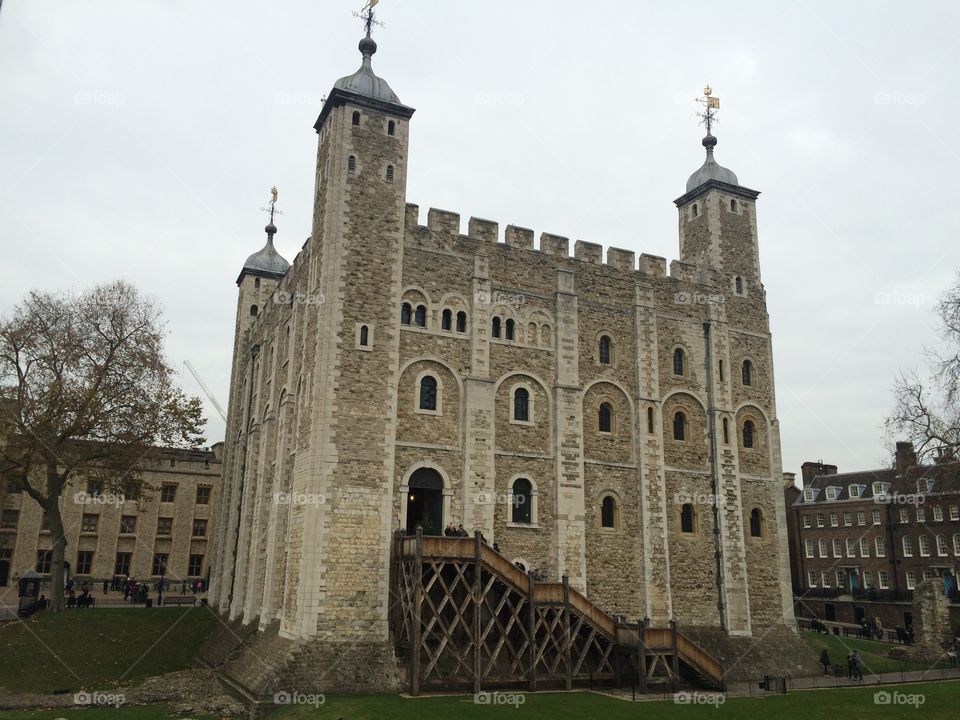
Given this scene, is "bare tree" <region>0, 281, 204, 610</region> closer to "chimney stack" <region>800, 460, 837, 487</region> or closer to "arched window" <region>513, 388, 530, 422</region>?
"arched window" <region>513, 388, 530, 422</region>

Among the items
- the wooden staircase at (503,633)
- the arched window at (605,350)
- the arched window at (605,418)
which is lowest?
the wooden staircase at (503,633)

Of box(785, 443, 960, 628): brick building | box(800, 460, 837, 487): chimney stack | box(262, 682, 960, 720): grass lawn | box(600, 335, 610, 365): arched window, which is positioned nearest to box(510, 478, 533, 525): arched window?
box(600, 335, 610, 365): arched window

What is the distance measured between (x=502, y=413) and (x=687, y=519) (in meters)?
8.94

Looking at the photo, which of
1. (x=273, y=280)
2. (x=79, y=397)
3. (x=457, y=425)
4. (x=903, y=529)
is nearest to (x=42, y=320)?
(x=79, y=397)

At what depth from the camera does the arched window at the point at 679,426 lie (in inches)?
Answer: 1257

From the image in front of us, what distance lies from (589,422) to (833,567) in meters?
38.2

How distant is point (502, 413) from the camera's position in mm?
28531

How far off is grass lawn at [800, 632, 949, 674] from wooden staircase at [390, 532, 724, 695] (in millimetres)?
10373

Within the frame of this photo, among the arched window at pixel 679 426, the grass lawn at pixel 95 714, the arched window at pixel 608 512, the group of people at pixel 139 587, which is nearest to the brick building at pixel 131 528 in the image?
the group of people at pixel 139 587

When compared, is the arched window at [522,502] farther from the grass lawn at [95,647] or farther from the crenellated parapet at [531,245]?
the grass lawn at [95,647]

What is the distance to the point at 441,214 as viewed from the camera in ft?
95.9

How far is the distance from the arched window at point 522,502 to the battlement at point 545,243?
29.9 ft

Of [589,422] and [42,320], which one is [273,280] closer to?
[42,320]

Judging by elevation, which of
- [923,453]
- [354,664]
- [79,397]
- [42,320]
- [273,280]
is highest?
[273,280]
